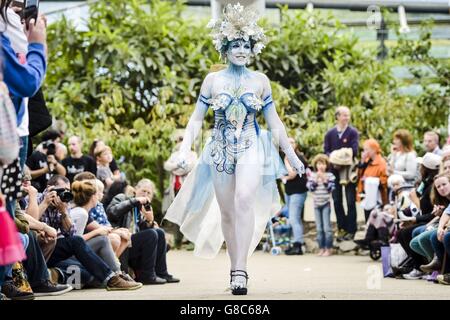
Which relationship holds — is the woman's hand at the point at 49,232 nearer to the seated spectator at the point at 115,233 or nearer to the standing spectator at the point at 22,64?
the seated spectator at the point at 115,233

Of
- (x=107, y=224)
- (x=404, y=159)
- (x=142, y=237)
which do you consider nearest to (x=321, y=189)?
(x=404, y=159)

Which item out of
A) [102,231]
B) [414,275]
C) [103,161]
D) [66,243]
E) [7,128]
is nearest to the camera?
[7,128]

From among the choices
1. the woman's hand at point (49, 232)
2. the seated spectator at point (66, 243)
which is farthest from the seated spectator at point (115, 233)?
the woman's hand at point (49, 232)

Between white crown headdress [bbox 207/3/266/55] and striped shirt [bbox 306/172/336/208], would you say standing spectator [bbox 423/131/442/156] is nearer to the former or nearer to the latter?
striped shirt [bbox 306/172/336/208]

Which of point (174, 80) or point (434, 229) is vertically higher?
point (174, 80)

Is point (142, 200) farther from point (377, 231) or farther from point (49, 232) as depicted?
point (377, 231)

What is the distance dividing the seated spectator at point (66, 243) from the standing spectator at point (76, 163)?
3854 millimetres

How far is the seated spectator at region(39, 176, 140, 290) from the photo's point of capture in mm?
11156

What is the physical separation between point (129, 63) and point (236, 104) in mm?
8923

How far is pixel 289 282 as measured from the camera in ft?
41.3

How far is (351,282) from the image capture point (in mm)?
12695

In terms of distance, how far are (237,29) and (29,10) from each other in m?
3.64

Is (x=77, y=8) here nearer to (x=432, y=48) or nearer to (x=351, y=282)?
(x=432, y=48)

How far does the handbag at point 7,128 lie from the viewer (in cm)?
648
